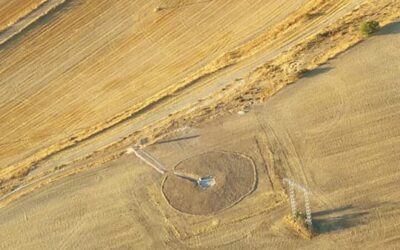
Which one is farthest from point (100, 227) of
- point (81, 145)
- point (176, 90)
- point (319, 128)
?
point (319, 128)

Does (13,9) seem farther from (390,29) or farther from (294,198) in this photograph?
(390,29)

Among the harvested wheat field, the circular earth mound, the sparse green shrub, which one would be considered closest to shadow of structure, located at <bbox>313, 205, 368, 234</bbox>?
the harvested wheat field

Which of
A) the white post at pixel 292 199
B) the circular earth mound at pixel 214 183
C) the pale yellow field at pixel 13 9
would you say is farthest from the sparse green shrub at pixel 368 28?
the pale yellow field at pixel 13 9

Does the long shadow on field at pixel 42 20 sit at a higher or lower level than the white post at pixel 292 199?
higher

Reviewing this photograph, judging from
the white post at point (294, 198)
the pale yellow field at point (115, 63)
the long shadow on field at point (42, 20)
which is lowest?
the white post at point (294, 198)

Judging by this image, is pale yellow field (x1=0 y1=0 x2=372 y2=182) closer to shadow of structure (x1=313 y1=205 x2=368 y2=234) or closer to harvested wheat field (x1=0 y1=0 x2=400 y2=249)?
harvested wheat field (x1=0 y1=0 x2=400 y2=249)

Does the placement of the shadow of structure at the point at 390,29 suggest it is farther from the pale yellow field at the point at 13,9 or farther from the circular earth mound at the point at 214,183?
the pale yellow field at the point at 13,9
